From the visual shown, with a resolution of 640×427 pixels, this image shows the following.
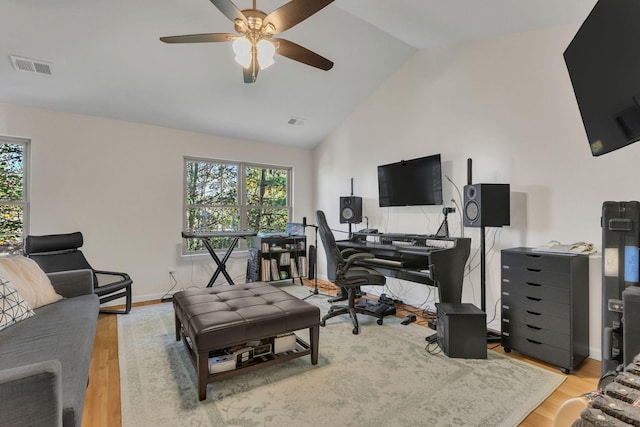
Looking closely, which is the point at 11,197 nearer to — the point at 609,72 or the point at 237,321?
the point at 237,321

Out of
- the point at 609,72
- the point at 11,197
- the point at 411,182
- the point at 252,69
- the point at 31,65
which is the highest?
the point at 31,65

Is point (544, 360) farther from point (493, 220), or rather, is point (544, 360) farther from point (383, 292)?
point (383, 292)

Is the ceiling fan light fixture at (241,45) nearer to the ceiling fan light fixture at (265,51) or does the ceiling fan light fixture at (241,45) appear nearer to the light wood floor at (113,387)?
the ceiling fan light fixture at (265,51)

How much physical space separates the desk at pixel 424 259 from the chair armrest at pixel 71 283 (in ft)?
8.33

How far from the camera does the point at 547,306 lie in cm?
224

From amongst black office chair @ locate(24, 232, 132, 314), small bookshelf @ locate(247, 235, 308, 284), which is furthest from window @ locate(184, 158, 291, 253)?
black office chair @ locate(24, 232, 132, 314)

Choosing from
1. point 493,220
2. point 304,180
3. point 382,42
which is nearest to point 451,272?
point 493,220

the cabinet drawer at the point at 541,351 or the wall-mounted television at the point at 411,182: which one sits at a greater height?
the wall-mounted television at the point at 411,182

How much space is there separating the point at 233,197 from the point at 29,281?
277cm

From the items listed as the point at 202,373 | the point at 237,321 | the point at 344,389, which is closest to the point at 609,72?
the point at 344,389

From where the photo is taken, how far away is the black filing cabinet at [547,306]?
2145 millimetres

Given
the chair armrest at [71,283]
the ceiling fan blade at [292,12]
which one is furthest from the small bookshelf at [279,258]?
the ceiling fan blade at [292,12]

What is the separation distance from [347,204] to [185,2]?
9.29ft

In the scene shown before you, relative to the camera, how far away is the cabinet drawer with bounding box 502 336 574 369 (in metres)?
2.15
